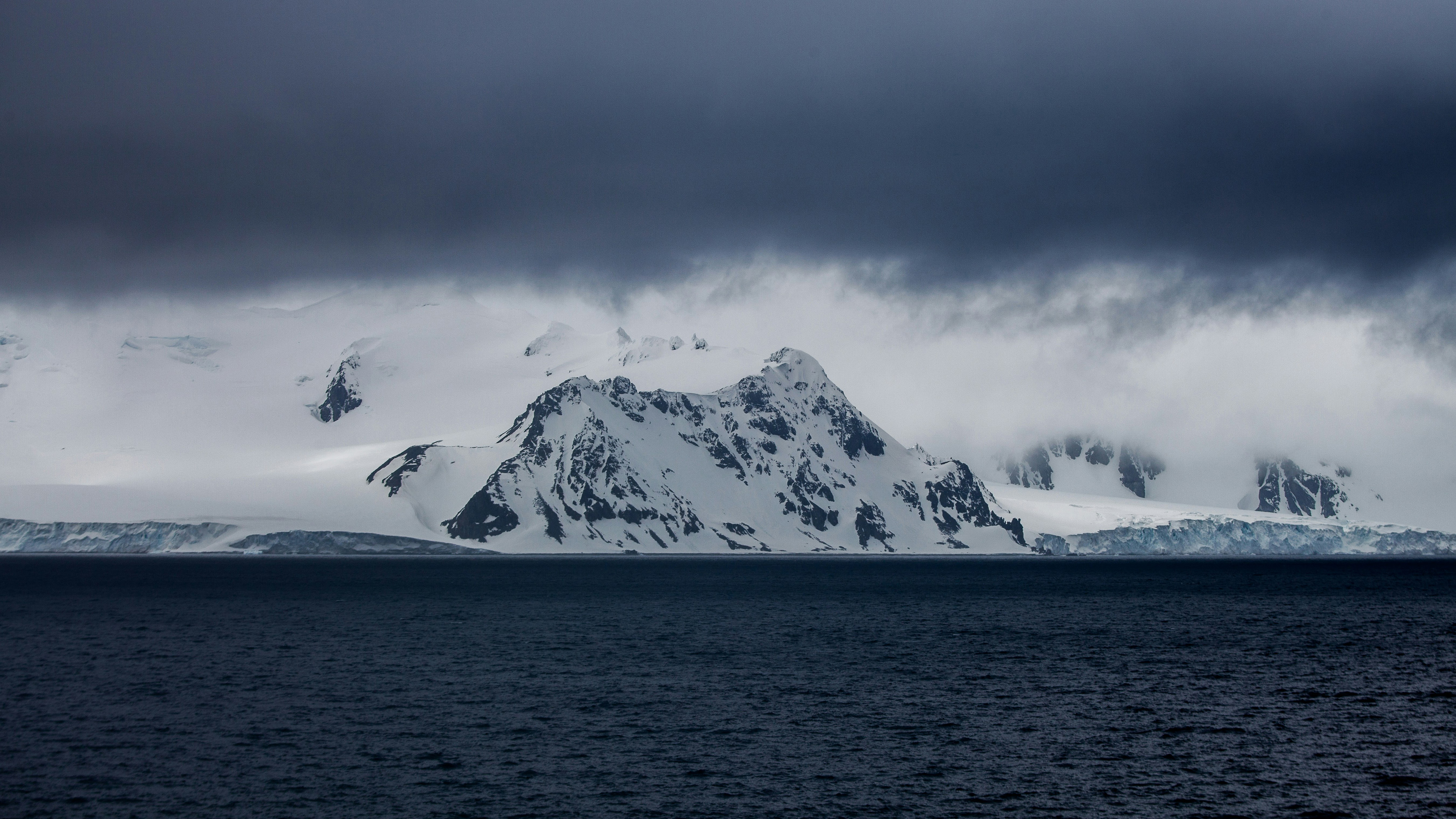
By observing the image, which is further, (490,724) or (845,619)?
(845,619)

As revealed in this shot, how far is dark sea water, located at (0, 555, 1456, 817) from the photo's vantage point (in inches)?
2156

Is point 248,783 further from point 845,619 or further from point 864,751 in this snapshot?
point 845,619

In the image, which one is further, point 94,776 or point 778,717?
point 778,717

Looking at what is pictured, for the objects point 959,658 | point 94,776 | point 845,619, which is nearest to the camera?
point 94,776

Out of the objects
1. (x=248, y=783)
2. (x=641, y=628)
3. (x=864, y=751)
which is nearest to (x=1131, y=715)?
(x=864, y=751)

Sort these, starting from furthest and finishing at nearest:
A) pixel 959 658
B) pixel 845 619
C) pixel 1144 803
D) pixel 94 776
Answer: pixel 845 619, pixel 959 658, pixel 94 776, pixel 1144 803

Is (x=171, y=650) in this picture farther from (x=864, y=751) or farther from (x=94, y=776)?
(x=864, y=751)

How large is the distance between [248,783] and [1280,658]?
7759cm

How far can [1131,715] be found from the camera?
74.1m

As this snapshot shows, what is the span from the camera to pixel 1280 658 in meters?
102

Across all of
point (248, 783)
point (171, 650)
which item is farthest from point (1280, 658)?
point (171, 650)

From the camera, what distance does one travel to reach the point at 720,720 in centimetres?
7294

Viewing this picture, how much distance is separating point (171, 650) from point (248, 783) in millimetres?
52971

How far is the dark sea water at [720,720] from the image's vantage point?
5475 cm
